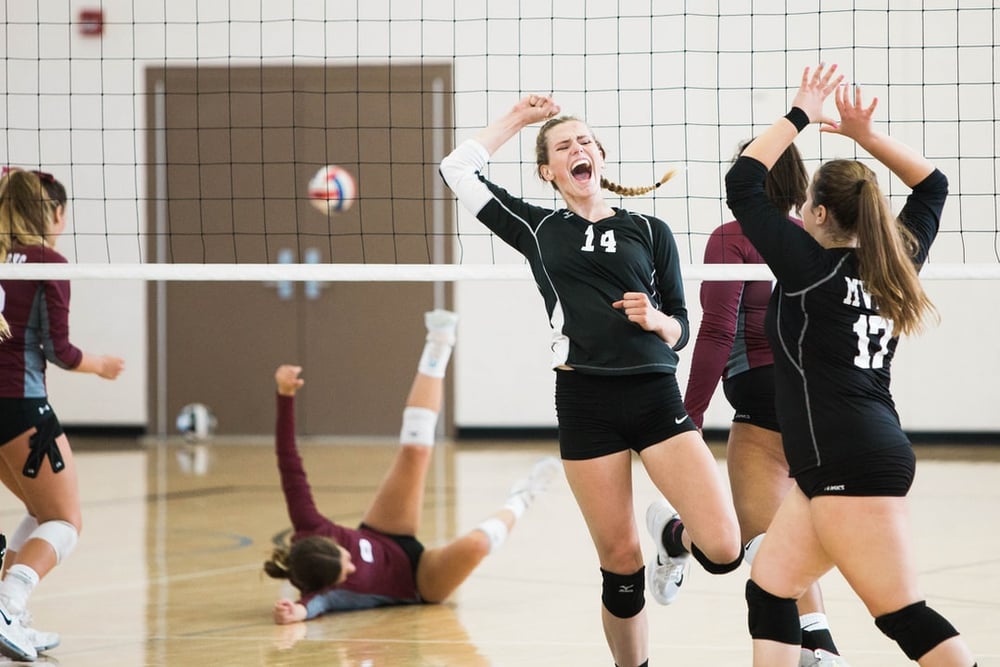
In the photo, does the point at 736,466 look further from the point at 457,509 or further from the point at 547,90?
the point at 547,90

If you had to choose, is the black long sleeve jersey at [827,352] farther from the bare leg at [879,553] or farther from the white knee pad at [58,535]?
the white knee pad at [58,535]

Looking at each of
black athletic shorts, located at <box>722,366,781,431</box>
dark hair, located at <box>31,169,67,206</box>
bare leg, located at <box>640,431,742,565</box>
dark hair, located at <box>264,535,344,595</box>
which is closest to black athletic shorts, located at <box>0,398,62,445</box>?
dark hair, located at <box>31,169,67,206</box>

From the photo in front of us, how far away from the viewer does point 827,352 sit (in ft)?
10.6

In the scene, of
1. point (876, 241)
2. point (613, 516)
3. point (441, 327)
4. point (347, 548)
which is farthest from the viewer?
point (441, 327)

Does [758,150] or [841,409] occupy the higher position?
[758,150]

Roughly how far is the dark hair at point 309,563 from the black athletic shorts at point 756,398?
1.82 m

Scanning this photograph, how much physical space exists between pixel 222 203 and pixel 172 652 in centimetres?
774

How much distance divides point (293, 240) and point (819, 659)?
8.57 m

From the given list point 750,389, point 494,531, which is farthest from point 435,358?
point 750,389

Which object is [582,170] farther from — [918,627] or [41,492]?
[41,492]

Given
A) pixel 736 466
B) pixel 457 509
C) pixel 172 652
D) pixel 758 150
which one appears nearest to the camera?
pixel 758 150

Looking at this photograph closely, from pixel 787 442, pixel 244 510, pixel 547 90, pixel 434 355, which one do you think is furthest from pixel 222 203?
pixel 787 442

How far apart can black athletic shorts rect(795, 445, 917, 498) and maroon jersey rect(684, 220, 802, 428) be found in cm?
96

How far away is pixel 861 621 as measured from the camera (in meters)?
5.16
